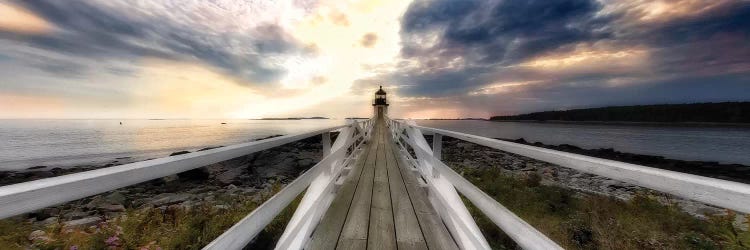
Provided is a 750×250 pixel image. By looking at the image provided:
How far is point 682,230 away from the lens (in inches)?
279

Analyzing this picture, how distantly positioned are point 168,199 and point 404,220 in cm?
1157

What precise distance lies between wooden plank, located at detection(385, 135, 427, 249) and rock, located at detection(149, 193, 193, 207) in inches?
378

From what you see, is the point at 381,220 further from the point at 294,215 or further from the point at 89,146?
the point at 89,146

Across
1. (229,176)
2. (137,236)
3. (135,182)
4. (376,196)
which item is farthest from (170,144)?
(135,182)

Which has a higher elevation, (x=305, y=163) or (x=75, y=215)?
(x=305, y=163)

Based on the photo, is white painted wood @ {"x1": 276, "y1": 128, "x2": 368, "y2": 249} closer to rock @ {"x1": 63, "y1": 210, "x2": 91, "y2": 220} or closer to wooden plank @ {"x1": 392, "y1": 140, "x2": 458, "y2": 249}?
wooden plank @ {"x1": 392, "y1": 140, "x2": 458, "y2": 249}

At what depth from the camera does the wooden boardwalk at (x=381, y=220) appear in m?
2.99

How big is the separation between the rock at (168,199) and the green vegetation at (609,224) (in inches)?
415

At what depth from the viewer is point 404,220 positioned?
11.7 ft

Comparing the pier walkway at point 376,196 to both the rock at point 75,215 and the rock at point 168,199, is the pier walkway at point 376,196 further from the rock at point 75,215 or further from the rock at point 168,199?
the rock at point 75,215

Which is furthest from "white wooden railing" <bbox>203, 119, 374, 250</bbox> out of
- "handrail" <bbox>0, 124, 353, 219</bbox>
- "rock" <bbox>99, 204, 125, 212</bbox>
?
"rock" <bbox>99, 204, 125, 212</bbox>

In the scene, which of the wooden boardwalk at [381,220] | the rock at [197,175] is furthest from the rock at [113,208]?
the wooden boardwalk at [381,220]

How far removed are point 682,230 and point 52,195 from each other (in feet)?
33.9

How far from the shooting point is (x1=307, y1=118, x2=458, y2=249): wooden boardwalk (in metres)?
2.99
